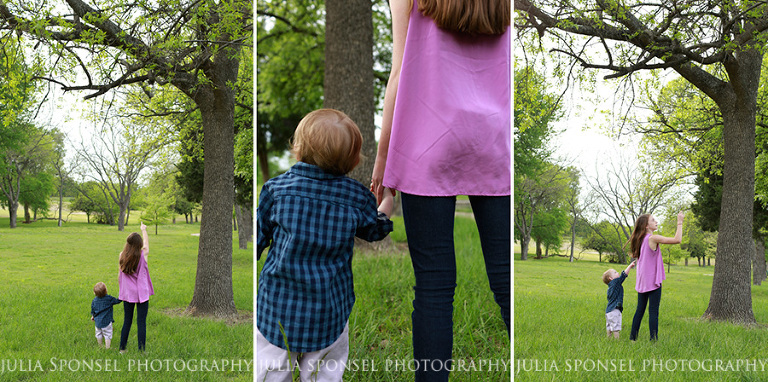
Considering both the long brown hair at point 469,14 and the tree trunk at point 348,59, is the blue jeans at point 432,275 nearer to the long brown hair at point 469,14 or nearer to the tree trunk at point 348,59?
the long brown hair at point 469,14

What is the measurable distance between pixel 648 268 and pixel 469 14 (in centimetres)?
427

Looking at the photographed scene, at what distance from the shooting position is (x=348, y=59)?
5535mm

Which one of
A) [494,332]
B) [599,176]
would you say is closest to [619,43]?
[599,176]

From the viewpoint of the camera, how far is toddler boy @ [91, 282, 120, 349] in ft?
17.8

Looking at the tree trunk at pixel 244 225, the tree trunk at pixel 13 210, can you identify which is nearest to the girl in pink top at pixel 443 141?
the tree trunk at pixel 13 210

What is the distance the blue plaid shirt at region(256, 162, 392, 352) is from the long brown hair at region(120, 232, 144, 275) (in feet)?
12.1

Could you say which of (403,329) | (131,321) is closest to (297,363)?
(403,329)

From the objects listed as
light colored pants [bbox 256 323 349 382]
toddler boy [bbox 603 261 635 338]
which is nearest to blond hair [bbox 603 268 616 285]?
toddler boy [bbox 603 261 635 338]

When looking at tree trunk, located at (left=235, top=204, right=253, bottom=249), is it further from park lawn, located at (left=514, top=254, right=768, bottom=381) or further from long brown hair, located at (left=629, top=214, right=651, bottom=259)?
long brown hair, located at (left=629, top=214, right=651, bottom=259)

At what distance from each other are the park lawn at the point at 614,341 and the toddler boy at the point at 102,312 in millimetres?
4444

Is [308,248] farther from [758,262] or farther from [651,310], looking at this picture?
[758,262]

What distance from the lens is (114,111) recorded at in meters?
6.35

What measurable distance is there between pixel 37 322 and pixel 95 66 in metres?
3.09

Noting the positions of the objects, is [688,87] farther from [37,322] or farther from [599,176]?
[37,322]
